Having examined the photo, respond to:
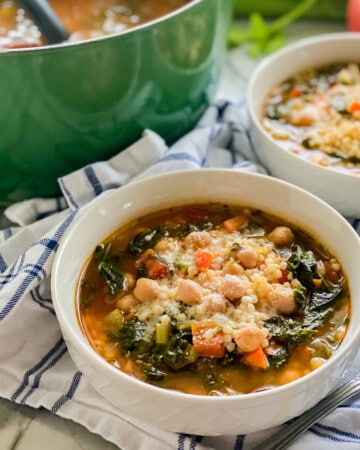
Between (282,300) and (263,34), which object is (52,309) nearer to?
(282,300)

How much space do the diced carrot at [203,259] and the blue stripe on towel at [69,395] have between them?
1.25 ft

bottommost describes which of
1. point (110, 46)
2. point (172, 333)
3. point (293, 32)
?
point (293, 32)

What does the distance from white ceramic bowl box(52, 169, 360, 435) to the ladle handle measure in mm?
587

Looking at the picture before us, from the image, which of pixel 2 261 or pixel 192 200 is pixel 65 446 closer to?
pixel 2 261

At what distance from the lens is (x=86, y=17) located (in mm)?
2400

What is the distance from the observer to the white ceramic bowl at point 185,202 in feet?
4.59

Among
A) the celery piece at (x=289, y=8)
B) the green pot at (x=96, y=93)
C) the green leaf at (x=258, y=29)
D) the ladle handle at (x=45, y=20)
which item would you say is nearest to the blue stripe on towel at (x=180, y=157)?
the green pot at (x=96, y=93)

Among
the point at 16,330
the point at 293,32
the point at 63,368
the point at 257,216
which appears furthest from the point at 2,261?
the point at 293,32

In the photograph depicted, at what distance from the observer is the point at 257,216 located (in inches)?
74.5

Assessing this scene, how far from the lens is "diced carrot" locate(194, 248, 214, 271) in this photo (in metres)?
1.70

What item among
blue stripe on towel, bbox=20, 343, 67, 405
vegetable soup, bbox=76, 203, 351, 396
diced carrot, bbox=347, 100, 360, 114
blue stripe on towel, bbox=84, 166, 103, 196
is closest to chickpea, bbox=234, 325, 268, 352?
vegetable soup, bbox=76, 203, 351, 396

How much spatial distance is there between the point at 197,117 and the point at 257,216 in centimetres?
54

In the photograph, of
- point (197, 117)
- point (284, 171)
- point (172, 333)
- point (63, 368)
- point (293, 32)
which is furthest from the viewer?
point (293, 32)

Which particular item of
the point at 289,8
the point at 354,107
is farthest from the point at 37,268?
the point at 289,8
